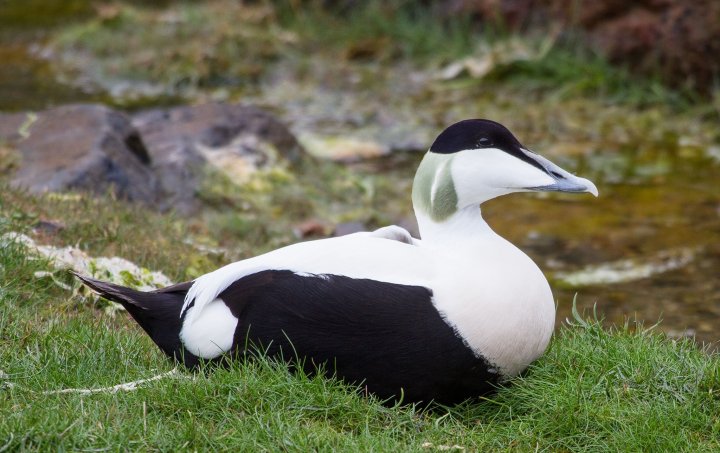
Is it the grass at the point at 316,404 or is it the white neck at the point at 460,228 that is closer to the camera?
the grass at the point at 316,404

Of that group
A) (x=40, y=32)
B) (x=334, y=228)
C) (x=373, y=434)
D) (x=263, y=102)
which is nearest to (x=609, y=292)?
(x=334, y=228)

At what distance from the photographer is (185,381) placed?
3.45 meters

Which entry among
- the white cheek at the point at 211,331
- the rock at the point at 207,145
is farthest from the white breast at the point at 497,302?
the rock at the point at 207,145

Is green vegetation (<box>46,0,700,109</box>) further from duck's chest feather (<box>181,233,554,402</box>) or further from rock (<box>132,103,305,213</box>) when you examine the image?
duck's chest feather (<box>181,233,554,402</box>)

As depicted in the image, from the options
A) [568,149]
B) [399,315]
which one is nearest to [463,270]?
[399,315]

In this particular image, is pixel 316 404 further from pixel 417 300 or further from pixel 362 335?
pixel 417 300

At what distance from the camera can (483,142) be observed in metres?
3.63

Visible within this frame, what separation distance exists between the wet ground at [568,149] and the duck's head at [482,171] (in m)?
1.96

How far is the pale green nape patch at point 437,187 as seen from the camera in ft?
11.9

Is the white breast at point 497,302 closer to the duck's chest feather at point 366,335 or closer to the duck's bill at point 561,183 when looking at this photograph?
the duck's chest feather at point 366,335

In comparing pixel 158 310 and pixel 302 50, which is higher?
pixel 158 310

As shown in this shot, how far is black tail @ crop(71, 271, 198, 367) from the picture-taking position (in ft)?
12.3

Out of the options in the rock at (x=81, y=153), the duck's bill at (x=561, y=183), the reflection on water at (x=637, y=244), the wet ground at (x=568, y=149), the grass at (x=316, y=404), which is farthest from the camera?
the rock at (x=81, y=153)

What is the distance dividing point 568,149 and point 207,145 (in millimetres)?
2869
